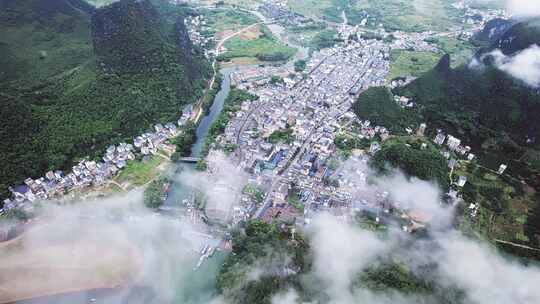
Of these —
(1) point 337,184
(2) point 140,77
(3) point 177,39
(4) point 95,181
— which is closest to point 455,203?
(1) point 337,184

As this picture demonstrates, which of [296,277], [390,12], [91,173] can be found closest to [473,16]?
[390,12]

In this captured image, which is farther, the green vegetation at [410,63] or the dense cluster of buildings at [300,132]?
the green vegetation at [410,63]

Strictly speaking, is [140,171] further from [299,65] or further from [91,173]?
[299,65]

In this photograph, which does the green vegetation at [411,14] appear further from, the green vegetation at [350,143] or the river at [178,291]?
the river at [178,291]

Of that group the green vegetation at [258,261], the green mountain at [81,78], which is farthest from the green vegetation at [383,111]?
the green mountain at [81,78]

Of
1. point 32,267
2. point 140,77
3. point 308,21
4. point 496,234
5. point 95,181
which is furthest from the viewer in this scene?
point 308,21

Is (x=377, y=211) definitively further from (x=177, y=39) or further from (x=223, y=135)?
(x=177, y=39)
